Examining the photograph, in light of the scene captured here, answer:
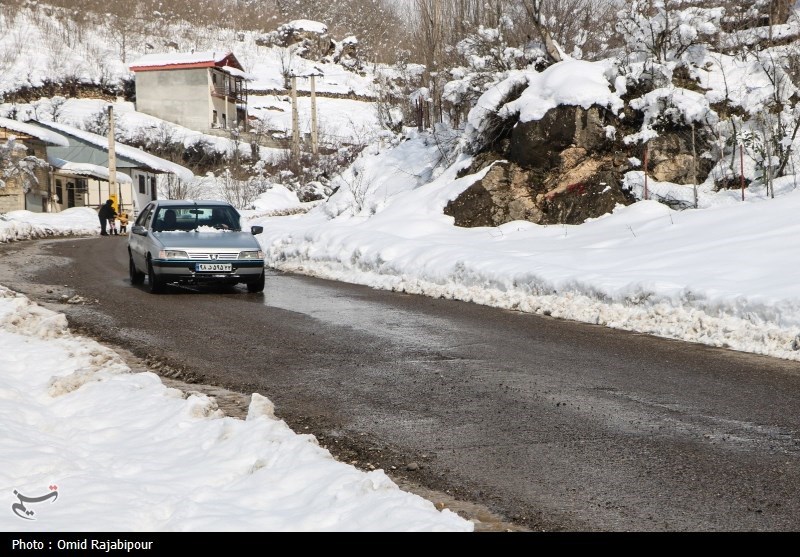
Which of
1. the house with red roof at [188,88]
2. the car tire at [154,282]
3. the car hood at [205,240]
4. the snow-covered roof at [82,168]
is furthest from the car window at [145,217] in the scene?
the house with red roof at [188,88]

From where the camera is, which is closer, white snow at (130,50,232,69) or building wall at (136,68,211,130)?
white snow at (130,50,232,69)

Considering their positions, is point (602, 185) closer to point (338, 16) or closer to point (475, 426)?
point (475, 426)

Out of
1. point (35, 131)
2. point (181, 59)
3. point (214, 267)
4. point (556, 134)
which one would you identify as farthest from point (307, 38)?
point (214, 267)

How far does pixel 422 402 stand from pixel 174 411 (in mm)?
1931

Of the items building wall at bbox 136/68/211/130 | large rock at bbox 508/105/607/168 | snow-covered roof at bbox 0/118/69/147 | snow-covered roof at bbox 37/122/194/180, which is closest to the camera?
large rock at bbox 508/105/607/168

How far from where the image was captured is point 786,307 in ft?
32.1

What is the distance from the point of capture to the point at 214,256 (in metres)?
14.9

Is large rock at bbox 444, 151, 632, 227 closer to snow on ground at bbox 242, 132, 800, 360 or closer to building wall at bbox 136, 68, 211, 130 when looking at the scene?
snow on ground at bbox 242, 132, 800, 360

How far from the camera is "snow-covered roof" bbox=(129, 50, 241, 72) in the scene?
85.2 metres

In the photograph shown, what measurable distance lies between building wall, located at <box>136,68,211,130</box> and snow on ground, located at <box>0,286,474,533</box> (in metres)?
83.4

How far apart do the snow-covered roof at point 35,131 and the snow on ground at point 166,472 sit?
178 feet

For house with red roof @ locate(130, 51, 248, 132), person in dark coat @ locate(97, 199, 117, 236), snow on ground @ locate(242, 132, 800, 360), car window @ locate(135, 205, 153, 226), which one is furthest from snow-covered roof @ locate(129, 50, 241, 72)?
car window @ locate(135, 205, 153, 226)

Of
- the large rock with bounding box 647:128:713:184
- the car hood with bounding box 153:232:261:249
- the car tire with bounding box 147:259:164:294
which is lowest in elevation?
the car tire with bounding box 147:259:164:294

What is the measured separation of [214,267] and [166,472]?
1032 centimetres
